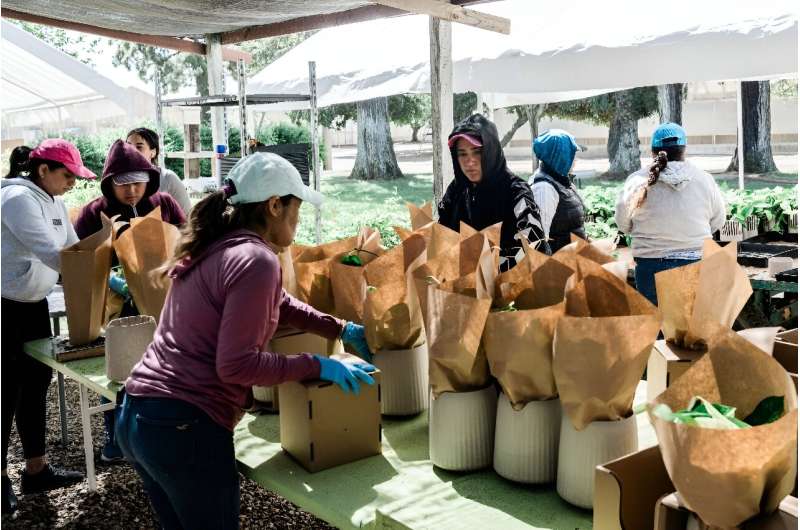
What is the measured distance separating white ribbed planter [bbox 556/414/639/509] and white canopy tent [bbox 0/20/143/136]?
37.3 ft

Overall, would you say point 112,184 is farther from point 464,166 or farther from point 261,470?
point 261,470

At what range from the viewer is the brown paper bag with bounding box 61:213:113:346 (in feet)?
7.82

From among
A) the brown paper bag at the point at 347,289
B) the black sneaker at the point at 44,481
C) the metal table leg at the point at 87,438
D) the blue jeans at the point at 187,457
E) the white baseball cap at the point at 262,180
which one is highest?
the white baseball cap at the point at 262,180

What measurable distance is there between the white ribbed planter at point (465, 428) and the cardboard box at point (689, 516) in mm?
479

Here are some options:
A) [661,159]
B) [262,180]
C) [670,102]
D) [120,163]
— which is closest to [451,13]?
[661,159]

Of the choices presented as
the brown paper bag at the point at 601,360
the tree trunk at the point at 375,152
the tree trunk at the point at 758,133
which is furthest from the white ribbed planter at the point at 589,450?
the tree trunk at the point at 375,152

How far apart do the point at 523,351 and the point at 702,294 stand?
0.43 metres

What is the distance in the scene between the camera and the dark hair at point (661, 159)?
11.3 ft

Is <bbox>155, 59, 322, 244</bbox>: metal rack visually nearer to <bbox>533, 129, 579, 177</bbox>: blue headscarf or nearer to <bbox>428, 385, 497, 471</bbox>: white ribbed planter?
<bbox>533, 129, 579, 177</bbox>: blue headscarf

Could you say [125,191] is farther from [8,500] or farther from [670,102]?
[670,102]

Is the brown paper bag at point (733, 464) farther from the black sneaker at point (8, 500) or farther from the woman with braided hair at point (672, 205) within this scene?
the black sneaker at point (8, 500)

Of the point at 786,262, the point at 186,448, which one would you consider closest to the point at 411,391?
the point at 186,448

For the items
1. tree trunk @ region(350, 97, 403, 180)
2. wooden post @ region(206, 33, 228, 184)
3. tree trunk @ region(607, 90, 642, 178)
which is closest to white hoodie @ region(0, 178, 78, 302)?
wooden post @ region(206, 33, 228, 184)

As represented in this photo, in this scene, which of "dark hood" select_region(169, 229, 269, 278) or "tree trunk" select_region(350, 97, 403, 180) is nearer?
"dark hood" select_region(169, 229, 269, 278)
